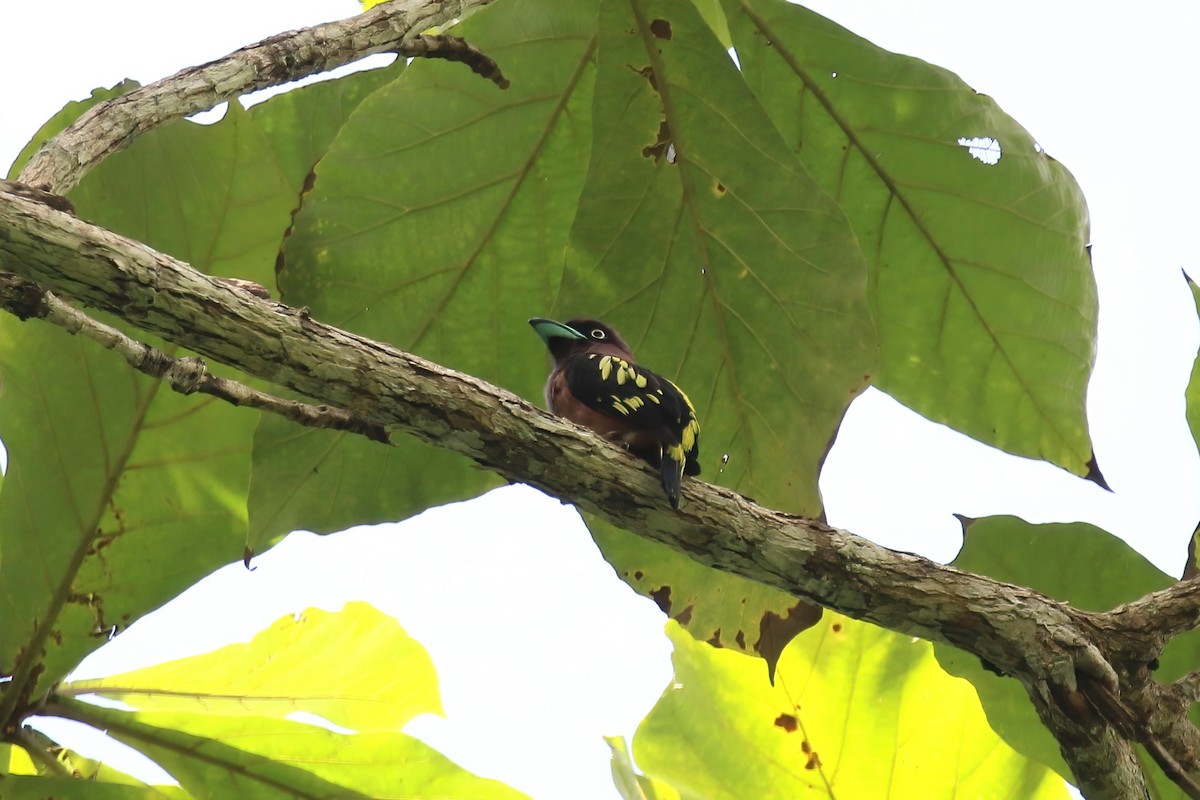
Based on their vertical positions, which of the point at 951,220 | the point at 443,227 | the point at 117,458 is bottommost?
the point at 117,458

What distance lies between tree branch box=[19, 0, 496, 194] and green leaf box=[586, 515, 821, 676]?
128 cm

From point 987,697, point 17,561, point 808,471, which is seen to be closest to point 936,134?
point 808,471

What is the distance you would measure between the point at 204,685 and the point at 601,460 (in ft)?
4.74

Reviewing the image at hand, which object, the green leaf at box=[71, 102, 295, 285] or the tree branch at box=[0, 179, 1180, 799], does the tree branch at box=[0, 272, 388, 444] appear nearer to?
the tree branch at box=[0, 179, 1180, 799]

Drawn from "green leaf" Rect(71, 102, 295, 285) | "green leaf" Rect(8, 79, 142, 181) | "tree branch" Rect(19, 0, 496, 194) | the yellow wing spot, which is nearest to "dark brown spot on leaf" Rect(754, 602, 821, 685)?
the yellow wing spot

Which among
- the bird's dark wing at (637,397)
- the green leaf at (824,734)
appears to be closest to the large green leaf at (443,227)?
the bird's dark wing at (637,397)

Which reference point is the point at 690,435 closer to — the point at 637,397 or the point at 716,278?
the point at 637,397

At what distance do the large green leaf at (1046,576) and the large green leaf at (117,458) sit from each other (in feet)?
5.87

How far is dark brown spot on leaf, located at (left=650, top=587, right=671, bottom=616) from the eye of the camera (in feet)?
10.2

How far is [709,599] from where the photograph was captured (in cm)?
307

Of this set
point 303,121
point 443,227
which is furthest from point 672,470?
point 303,121

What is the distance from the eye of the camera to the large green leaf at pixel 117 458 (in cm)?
284

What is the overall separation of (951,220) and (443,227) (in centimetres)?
140

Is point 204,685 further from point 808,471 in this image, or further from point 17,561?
point 808,471
